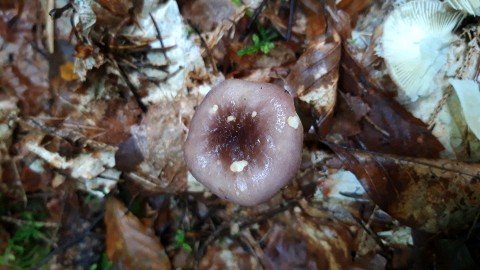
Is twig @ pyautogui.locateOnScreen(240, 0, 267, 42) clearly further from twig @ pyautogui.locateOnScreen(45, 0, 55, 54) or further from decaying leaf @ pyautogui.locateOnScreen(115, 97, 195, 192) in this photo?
twig @ pyautogui.locateOnScreen(45, 0, 55, 54)

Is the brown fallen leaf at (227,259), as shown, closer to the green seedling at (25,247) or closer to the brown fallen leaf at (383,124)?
the brown fallen leaf at (383,124)

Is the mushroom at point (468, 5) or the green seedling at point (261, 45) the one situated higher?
the mushroom at point (468, 5)

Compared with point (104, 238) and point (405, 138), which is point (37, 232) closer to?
point (104, 238)

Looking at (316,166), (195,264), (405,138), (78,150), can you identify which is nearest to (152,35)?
(78,150)

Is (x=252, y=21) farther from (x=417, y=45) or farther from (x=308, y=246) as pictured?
(x=308, y=246)

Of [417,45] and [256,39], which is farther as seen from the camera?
[256,39]

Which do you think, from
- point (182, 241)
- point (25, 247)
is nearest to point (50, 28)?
point (25, 247)

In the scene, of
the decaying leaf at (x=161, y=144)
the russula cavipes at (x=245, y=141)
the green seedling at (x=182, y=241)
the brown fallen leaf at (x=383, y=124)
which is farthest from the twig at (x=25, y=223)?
the brown fallen leaf at (x=383, y=124)
